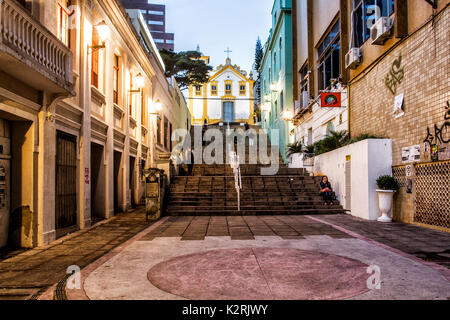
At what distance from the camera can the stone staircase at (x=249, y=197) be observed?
41.5 ft

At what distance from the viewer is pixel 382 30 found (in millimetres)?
10828

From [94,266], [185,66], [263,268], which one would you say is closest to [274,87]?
[185,66]

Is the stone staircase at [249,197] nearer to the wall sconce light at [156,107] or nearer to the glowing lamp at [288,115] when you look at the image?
the wall sconce light at [156,107]

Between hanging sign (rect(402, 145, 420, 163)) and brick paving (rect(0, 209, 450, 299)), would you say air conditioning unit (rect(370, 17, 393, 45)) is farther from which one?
brick paving (rect(0, 209, 450, 299))

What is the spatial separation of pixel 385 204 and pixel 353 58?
599 cm

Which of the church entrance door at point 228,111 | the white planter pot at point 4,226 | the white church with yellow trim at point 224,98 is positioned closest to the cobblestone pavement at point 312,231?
the white planter pot at point 4,226

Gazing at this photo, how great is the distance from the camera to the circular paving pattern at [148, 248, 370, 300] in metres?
3.87

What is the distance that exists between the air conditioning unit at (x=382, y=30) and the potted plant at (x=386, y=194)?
14.6 ft

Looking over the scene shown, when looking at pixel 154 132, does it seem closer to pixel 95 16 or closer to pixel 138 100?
pixel 138 100

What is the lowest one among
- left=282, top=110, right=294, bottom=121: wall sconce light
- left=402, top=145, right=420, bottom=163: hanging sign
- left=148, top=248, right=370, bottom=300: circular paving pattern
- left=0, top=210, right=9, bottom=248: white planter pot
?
left=148, top=248, right=370, bottom=300: circular paving pattern

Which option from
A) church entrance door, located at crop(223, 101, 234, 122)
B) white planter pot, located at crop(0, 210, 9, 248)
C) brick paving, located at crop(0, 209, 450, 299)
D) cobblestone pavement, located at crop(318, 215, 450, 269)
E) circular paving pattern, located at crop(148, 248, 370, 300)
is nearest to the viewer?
circular paving pattern, located at crop(148, 248, 370, 300)

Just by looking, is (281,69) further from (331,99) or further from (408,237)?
(408,237)

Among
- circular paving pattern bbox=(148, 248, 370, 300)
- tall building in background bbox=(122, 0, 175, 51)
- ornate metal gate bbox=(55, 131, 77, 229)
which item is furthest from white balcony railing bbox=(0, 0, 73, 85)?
tall building in background bbox=(122, 0, 175, 51)

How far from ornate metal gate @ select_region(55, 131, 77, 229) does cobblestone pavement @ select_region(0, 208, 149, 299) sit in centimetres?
48
